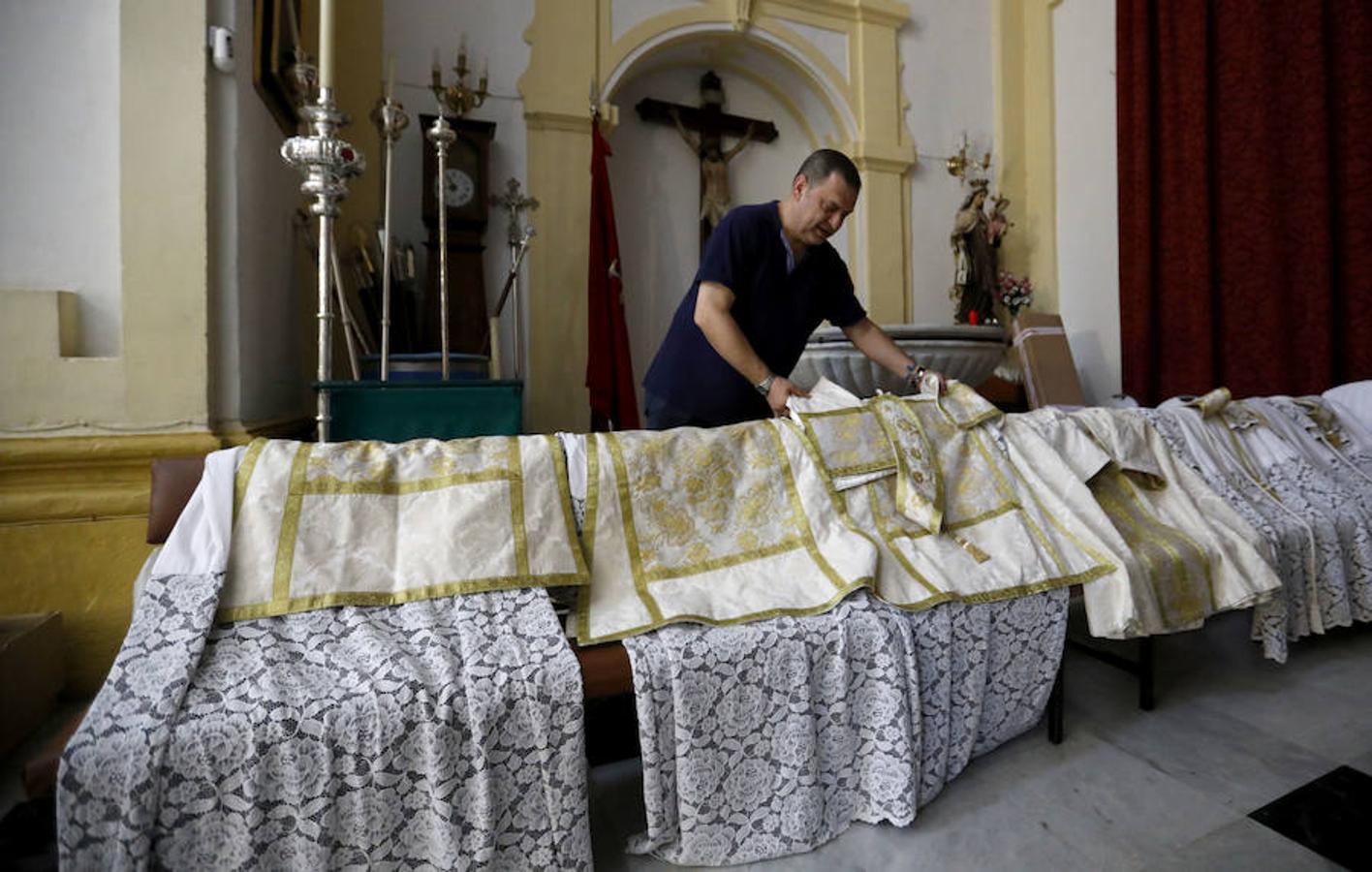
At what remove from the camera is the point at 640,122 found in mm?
4281

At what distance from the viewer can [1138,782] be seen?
1.45 metres

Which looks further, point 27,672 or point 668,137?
point 668,137

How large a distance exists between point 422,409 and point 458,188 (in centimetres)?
168

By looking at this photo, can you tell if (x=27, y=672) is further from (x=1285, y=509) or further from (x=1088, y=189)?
(x=1088, y=189)

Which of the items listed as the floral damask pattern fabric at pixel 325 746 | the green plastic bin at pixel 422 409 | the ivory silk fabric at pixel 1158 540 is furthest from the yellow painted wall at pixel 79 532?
the ivory silk fabric at pixel 1158 540

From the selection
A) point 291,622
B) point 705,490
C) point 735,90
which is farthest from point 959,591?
point 735,90

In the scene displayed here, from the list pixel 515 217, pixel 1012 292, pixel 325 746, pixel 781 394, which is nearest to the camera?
pixel 325 746

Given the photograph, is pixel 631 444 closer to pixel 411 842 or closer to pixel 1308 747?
pixel 411 842

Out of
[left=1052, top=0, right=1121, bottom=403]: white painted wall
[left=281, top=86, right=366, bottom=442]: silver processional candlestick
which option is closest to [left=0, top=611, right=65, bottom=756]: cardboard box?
[left=281, top=86, right=366, bottom=442]: silver processional candlestick

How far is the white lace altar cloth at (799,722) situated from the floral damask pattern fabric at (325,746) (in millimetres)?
162

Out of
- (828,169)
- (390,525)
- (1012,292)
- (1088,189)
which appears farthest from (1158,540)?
(1088,189)

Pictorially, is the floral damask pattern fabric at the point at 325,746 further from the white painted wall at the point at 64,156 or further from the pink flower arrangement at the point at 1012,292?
the pink flower arrangement at the point at 1012,292

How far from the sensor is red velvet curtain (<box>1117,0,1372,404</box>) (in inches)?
132

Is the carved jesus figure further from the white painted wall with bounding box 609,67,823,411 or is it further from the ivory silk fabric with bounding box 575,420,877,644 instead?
the ivory silk fabric with bounding box 575,420,877,644
